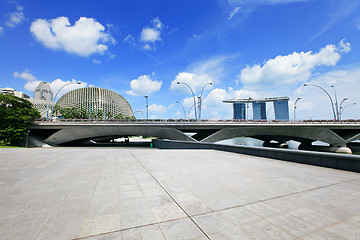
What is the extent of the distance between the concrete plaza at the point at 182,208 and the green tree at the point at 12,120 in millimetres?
36185

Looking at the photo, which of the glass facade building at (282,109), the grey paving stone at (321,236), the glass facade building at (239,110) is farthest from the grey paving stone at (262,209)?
the glass facade building at (239,110)

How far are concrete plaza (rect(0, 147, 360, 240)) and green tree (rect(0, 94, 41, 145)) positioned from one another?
119 ft

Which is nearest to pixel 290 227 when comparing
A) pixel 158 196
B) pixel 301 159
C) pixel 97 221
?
pixel 158 196

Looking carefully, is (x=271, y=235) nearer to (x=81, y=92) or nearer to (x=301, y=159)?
(x=301, y=159)

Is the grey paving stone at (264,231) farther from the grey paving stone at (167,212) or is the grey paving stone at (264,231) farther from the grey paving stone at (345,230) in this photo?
the grey paving stone at (167,212)

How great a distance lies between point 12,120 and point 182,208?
140 feet

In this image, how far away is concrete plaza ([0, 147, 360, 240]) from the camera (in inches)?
105

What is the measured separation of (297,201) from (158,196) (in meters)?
3.36

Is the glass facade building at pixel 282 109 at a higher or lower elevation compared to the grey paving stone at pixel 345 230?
higher

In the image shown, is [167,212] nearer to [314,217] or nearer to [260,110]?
[314,217]

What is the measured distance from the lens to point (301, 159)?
338 inches

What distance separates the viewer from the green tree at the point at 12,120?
3072 cm

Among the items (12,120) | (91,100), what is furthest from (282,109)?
(12,120)

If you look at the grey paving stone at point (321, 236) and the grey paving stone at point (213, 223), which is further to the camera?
the grey paving stone at point (213, 223)
